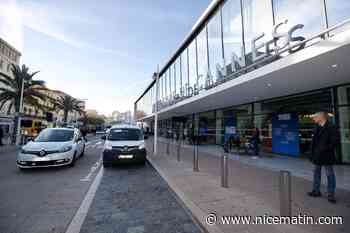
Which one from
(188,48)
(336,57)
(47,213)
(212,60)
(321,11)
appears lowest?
(47,213)

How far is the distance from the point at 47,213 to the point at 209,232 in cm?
322

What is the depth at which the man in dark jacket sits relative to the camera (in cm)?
402

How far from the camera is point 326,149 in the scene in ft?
13.3

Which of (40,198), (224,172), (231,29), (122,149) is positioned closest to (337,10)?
(231,29)

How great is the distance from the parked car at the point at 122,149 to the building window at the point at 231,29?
22.8 ft

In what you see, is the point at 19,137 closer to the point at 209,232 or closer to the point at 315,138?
the point at 209,232

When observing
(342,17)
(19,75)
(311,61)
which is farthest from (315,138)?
(19,75)

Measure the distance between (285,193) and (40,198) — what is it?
5.48 metres

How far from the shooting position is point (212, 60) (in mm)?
14328

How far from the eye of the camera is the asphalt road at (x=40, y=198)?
124 inches

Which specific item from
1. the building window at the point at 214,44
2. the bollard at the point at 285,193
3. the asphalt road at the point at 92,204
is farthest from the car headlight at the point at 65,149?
the building window at the point at 214,44

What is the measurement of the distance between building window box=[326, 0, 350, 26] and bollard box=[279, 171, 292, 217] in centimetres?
654

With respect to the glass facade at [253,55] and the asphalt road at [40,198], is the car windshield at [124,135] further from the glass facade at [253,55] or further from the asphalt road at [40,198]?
the glass facade at [253,55]

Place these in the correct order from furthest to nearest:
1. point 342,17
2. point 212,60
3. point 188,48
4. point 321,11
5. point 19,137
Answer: point 188,48
point 19,137
point 212,60
point 321,11
point 342,17
